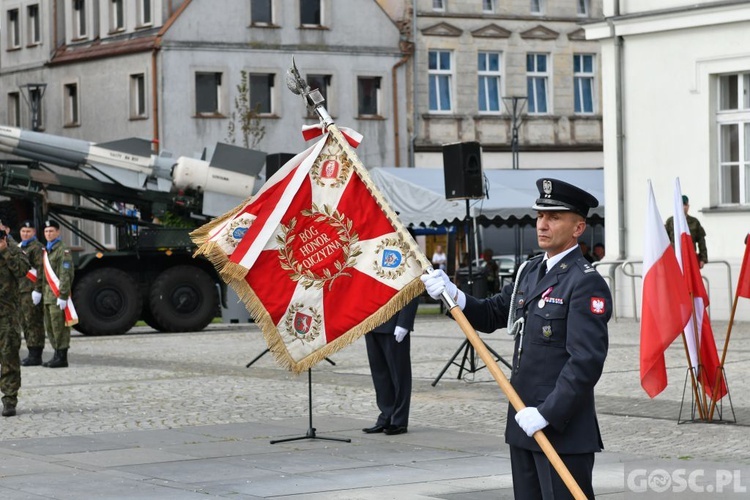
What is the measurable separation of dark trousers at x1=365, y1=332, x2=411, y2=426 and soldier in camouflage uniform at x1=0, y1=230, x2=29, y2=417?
3517 mm

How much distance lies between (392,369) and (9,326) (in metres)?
3.87

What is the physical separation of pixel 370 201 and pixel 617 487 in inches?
92.2

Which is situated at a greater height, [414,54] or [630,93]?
[414,54]

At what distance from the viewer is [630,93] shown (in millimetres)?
27797

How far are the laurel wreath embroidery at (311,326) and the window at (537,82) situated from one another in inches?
1680

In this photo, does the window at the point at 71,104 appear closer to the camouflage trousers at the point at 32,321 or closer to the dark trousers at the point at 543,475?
the camouflage trousers at the point at 32,321

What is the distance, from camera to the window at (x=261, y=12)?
48.4 metres

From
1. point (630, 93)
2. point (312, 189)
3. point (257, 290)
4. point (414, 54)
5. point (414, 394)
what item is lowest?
point (414, 394)

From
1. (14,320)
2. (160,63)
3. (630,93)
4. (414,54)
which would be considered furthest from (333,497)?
(414,54)

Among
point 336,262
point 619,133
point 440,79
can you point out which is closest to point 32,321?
point 336,262

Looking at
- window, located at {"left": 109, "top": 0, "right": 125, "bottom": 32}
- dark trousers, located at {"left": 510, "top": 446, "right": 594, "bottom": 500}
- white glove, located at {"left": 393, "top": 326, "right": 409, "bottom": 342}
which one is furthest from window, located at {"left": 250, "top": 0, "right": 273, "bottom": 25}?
dark trousers, located at {"left": 510, "top": 446, "right": 594, "bottom": 500}

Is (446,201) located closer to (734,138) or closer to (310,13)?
(734,138)

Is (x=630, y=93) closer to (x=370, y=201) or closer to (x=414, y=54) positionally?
(x=370, y=201)

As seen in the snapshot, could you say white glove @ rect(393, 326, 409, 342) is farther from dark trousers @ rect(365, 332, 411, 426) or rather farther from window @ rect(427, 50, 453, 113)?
window @ rect(427, 50, 453, 113)
